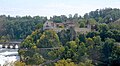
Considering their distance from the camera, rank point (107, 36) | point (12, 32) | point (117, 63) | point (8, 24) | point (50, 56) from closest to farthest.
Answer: point (117, 63) < point (50, 56) < point (107, 36) < point (12, 32) < point (8, 24)

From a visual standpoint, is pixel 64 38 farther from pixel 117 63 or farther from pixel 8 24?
pixel 8 24

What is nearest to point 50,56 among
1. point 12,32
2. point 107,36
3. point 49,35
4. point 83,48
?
point 83,48

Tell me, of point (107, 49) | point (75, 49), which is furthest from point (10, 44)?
point (107, 49)

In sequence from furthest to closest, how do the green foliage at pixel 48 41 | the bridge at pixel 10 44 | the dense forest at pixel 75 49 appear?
the bridge at pixel 10 44 < the green foliage at pixel 48 41 < the dense forest at pixel 75 49

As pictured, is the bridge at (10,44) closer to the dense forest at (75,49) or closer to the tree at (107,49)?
the dense forest at (75,49)

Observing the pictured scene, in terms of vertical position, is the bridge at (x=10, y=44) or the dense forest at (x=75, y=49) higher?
the dense forest at (x=75, y=49)

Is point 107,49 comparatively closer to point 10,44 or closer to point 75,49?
point 75,49

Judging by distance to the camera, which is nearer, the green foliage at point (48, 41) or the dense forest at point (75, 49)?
the dense forest at point (75, 49)

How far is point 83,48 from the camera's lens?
33531 mm

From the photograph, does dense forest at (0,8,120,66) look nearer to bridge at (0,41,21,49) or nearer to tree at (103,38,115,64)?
tree at (103,38,115,64)

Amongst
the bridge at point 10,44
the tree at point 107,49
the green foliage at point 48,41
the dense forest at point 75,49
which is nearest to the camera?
the dense forest at point 75,49

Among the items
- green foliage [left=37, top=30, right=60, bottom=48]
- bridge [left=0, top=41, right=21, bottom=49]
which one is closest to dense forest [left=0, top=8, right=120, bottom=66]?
green foliage [left=37, top=30, right=60, bottom=48]

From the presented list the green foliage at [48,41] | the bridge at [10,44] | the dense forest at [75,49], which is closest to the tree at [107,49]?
the dense forest at [75,49]

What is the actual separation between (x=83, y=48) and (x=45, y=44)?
12.2 meters
